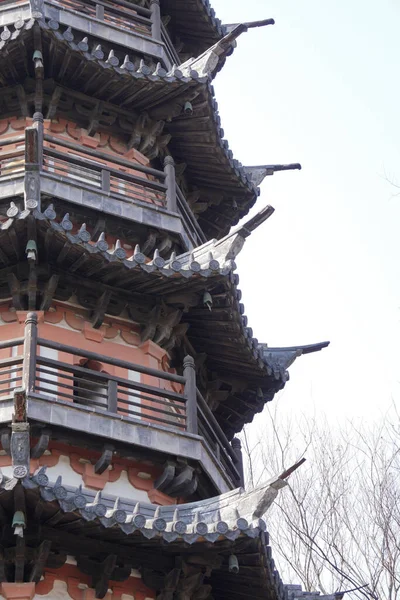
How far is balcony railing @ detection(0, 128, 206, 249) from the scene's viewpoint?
15.1 metres

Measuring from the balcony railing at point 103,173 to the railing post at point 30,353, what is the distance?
2.63m

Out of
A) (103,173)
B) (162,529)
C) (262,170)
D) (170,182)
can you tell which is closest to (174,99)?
(170,182)

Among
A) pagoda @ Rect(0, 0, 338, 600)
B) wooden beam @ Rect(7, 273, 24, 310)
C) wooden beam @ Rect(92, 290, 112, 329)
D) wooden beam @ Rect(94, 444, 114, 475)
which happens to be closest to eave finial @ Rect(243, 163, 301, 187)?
pagoda @ Rect(0, 0, 338, 600)

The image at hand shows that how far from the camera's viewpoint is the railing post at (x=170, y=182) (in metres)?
15.6

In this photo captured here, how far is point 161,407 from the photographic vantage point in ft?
46.1

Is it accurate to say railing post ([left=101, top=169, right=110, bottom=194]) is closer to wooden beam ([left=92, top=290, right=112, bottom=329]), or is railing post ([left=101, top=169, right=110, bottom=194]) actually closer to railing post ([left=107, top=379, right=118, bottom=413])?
wooden beam ([left=92, top=290, right=112, bottom=329])

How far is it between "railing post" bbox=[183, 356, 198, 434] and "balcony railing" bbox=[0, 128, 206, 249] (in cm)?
255

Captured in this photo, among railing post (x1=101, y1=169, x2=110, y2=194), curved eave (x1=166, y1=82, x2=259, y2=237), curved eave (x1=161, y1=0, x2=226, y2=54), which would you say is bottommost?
railing post (x1=101, y1=169, x2=110, y2=194)

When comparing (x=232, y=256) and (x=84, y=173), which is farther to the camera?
(x=84, y=173)

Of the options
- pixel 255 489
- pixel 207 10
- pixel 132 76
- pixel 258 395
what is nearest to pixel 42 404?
pixel 255 489

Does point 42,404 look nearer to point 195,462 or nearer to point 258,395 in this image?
point 195,462

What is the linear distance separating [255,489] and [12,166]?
20.9 ft

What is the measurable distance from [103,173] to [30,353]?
3.64 meters

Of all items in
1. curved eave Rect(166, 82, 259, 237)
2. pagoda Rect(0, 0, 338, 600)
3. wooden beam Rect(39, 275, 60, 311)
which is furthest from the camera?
curved eave Rect(166, 82, 259, 237)
